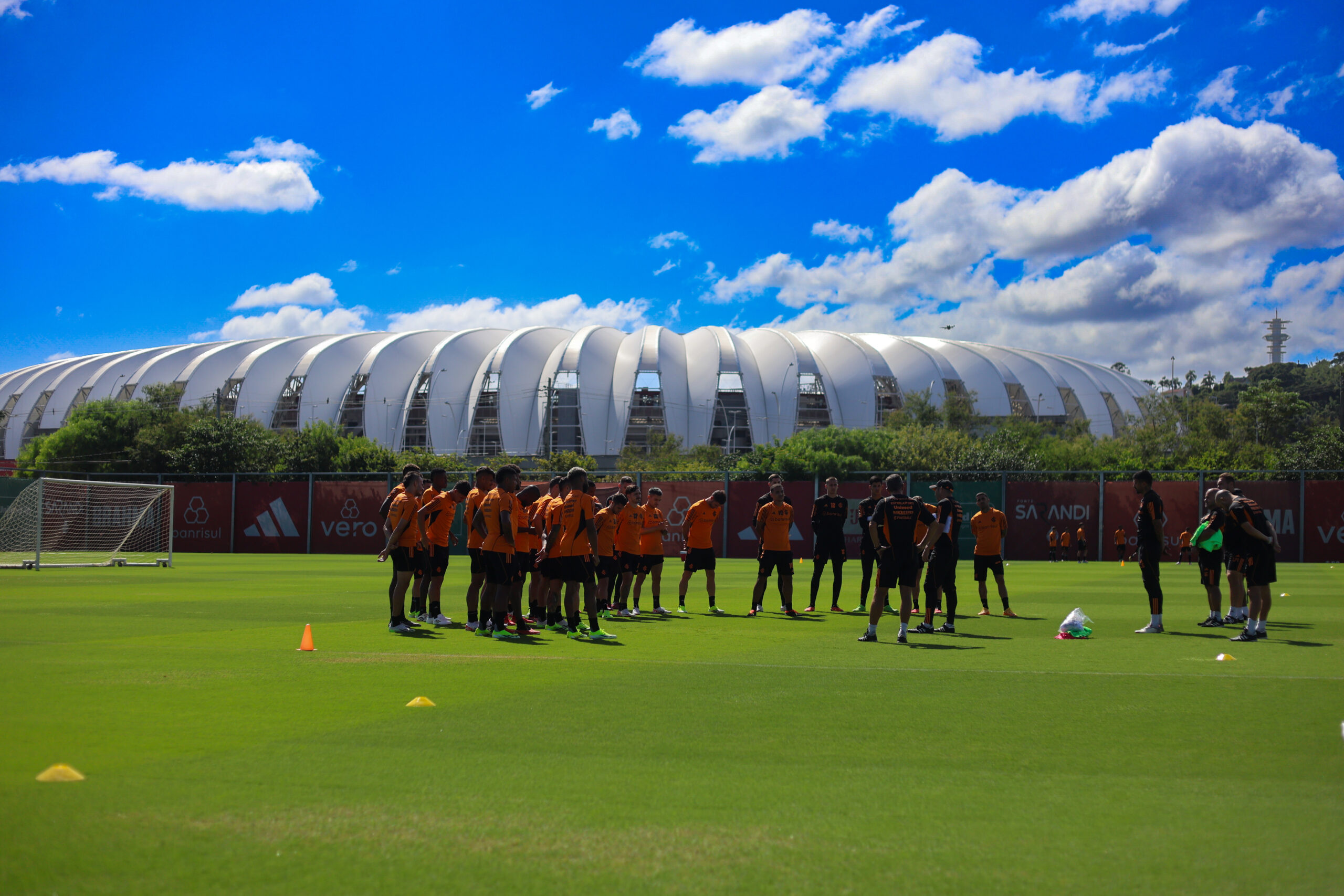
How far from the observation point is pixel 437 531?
13.6 meters

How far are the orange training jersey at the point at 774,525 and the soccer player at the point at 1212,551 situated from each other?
569 cm

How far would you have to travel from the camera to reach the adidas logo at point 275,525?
42812mm

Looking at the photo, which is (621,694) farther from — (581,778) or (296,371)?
(296,371)

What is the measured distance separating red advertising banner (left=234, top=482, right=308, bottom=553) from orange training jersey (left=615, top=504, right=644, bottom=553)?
30984 mm

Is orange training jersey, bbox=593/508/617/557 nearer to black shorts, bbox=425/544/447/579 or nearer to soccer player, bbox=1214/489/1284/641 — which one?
black shorts, bbox=425/544/447/579

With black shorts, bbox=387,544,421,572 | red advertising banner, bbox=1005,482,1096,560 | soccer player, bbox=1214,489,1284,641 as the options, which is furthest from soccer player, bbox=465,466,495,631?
red advertising banner, bbox=1005,482,1096,560

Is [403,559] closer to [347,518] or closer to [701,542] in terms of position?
[701,542]

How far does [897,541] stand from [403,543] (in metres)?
6.08

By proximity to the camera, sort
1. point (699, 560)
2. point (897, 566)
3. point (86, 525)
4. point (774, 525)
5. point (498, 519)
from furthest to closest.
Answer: point (86, 525) → point (699, 560) → point (774, 525) → point (498, 519) → point (897, 566)

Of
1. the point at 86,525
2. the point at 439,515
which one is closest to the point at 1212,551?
the point at 439,515

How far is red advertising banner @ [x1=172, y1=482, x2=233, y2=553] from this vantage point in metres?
43.3

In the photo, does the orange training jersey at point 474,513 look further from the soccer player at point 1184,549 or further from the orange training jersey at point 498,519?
the soccer player at point 1184,549

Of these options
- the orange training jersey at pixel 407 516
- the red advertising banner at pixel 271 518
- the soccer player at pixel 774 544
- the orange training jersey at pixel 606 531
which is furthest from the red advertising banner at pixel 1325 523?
the red advertising banner at pixel 271 518

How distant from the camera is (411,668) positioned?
367 inches
